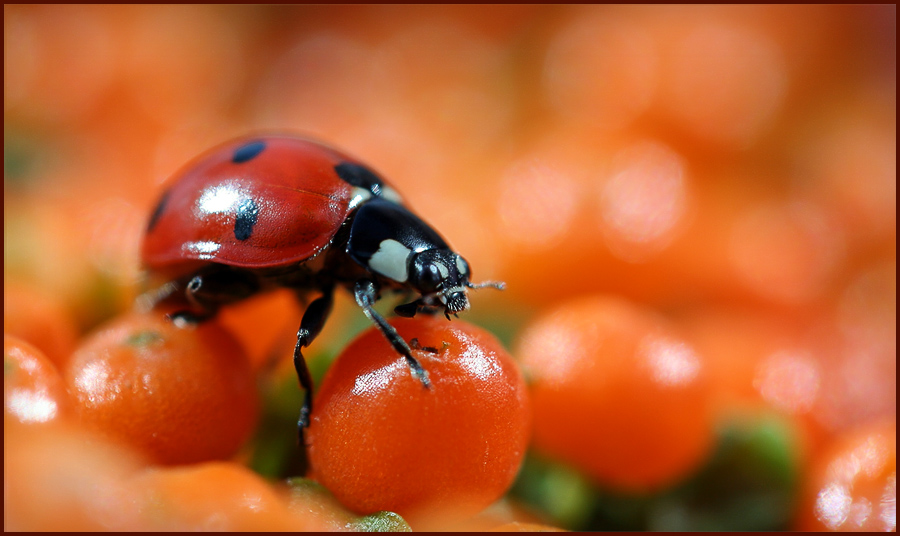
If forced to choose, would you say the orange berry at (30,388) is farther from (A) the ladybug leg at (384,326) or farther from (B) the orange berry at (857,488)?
(B) the orange berry at (857,488)

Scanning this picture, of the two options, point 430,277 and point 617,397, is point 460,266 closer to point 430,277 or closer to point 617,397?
point 430,277

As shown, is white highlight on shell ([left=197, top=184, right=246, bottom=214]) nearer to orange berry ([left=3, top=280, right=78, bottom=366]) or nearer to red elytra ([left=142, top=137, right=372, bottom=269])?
red elytra ([left=142, top=137, right=372, bottom=269])

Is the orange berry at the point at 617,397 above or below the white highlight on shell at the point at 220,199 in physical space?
below

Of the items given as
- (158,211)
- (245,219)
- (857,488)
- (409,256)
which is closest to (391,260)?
(409,256)

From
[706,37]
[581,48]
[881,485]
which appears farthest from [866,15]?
[881,485]

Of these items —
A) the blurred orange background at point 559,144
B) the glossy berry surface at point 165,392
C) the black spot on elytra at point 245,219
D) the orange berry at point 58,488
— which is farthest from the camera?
the blurred orange background at point 559,144

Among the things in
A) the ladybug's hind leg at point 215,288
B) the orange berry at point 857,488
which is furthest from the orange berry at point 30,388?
the orange berry at point 857,488

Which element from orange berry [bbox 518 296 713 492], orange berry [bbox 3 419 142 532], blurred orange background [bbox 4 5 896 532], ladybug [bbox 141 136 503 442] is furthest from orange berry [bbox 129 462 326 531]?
blurred orange background [bbox 4 5 896 532]
